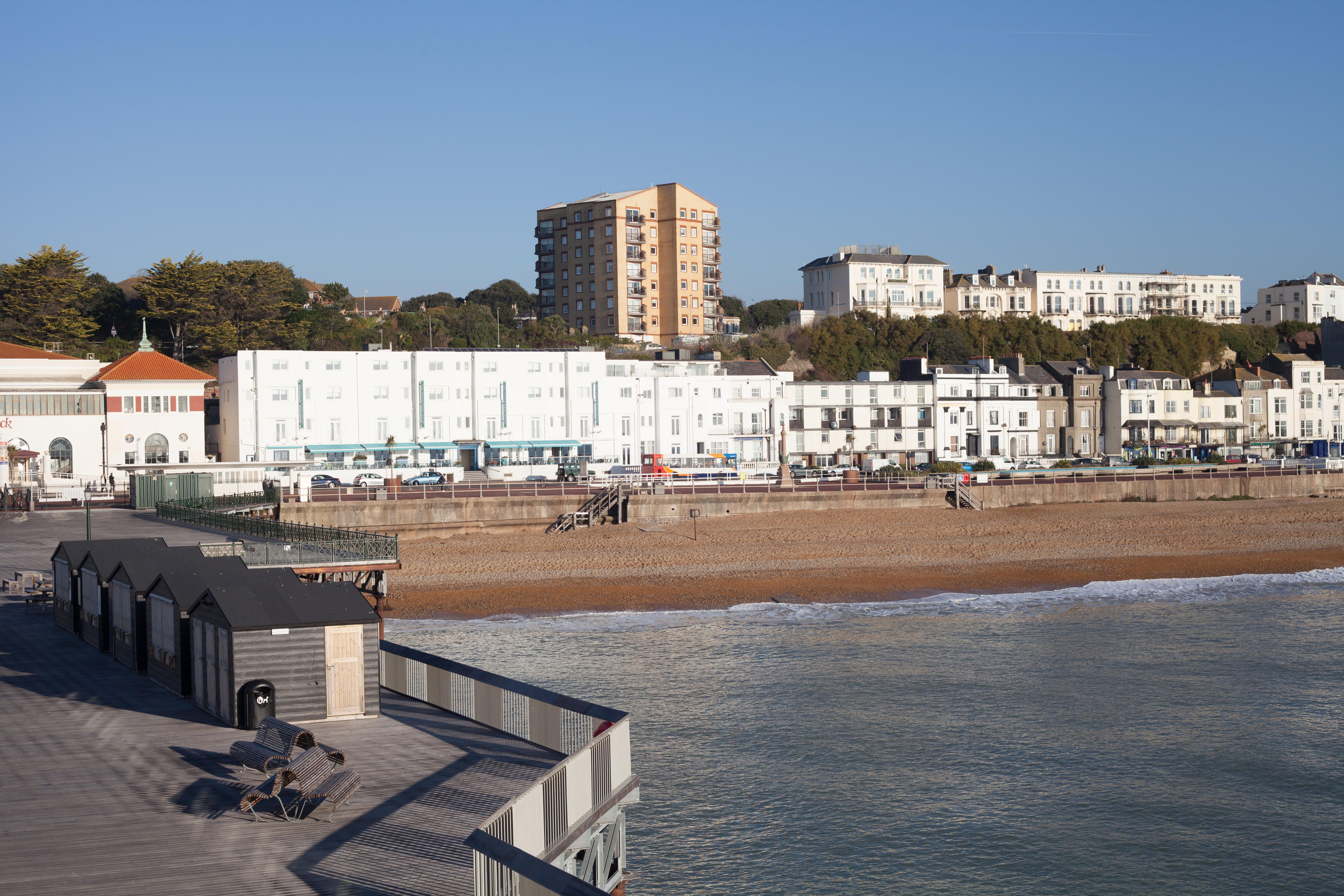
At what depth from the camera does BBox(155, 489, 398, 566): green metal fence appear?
26906 mm

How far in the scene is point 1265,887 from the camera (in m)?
16.6

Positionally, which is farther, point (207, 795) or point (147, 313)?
point (147, 313)

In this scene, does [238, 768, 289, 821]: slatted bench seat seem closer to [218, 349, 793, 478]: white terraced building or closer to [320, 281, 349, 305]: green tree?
[218, 349, 793, 478]: white terraced building

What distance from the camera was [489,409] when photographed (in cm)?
6975

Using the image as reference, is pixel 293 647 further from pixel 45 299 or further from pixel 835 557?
pixel 45 299

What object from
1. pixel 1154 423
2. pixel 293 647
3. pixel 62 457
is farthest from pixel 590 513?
pixel 1154 423

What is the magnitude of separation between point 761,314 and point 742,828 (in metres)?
136

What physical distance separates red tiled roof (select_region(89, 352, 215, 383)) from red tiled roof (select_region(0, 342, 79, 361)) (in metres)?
3.92

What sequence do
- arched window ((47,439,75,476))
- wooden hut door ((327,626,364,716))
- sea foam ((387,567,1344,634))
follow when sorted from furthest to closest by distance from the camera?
arched window ((47,439,75,476)), sea foam ((387,567,1344,634)), wooden hut door ((327,626,364,716))

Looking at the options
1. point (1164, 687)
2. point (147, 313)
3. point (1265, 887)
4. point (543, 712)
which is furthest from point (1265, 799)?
point (147, 313)

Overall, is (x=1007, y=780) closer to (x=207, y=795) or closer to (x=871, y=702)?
(x=871, y=702)

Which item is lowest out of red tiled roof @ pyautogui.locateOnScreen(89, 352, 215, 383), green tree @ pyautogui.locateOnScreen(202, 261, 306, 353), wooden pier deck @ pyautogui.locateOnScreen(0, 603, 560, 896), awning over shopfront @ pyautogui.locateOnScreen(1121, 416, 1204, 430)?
wooden pier deck @ pyautogui.locateOnScreen(0, 603, 560, 896)

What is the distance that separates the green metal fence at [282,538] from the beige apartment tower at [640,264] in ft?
254

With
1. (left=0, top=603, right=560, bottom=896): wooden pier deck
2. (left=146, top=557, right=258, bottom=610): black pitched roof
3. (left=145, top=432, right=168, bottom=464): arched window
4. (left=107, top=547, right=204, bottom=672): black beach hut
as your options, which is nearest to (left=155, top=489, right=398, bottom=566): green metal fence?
(left=107, top=547, right=204, bottom=672): black beach hut
